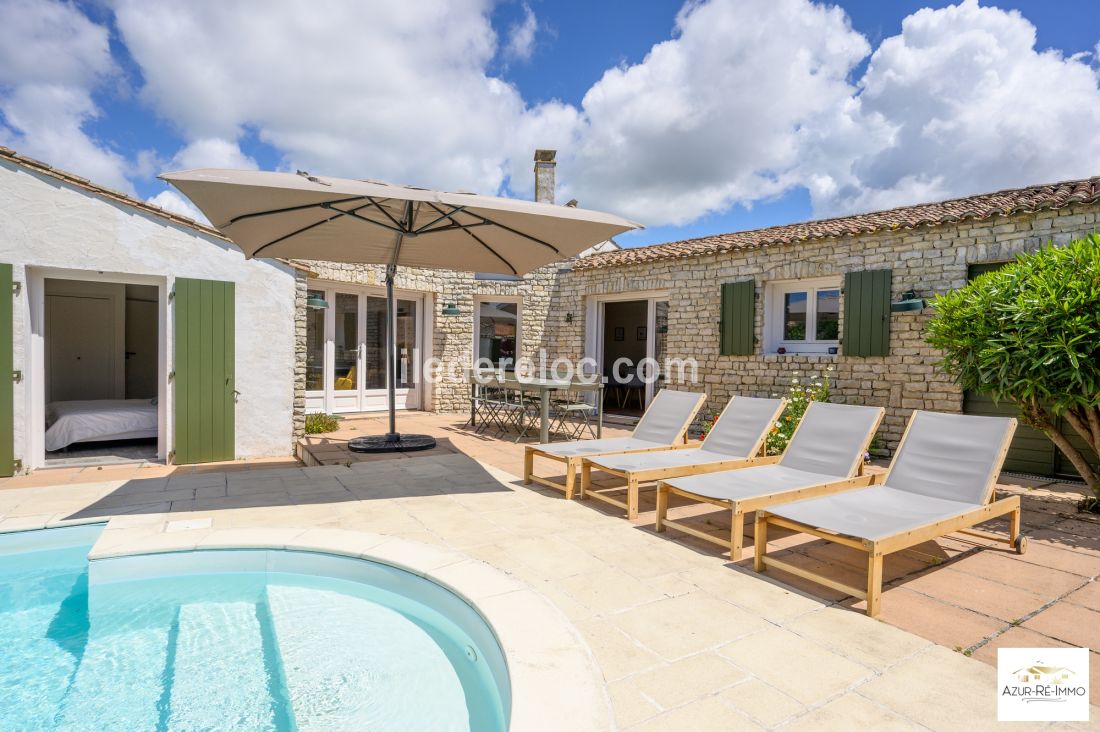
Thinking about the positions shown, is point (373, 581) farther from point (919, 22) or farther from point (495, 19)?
point (919, 22)

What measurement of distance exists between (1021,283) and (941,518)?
9.19 ft

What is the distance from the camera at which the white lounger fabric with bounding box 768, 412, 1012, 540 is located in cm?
324

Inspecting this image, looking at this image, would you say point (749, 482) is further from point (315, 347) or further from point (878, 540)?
point (315, 347)

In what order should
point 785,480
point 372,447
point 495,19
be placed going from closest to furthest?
point 785,480 < point 372,447 < point 495,19

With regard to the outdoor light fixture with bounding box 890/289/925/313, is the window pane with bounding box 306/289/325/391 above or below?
below

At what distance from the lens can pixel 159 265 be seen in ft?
20.3

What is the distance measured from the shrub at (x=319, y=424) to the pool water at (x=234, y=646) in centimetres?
450

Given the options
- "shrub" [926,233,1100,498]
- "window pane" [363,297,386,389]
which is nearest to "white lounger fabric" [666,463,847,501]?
"shrub" [926,233,1100,498]

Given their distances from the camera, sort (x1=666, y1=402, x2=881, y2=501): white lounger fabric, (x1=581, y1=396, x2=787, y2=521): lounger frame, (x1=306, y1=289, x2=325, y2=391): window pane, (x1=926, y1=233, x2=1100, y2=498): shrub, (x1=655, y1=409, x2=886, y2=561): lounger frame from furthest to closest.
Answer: (x1=306, y1=289, x2=325, y2=391): window pane
(x1=581, y1=396, x2=787, y2=521): lounger frame
(x1=926, y1=233, x2=1100, y2=498): shrub
(x1=666, y1=402, x2=881, y2=501): white lounger fabric
(x1=655, y1=409, x2=886, y2=561): lounger frame

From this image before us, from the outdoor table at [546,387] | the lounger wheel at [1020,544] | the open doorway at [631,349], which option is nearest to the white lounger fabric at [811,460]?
the lounger wheel at [1020,544]

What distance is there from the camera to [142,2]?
7.30 m

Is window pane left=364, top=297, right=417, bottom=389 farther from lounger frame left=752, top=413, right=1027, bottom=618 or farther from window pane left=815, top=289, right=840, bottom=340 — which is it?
lounger frame left=752, top=413, right=1027, bottom=618

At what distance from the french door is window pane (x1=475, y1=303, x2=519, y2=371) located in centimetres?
130

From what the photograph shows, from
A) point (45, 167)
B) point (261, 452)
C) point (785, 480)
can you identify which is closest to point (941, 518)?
point (785, 480)
